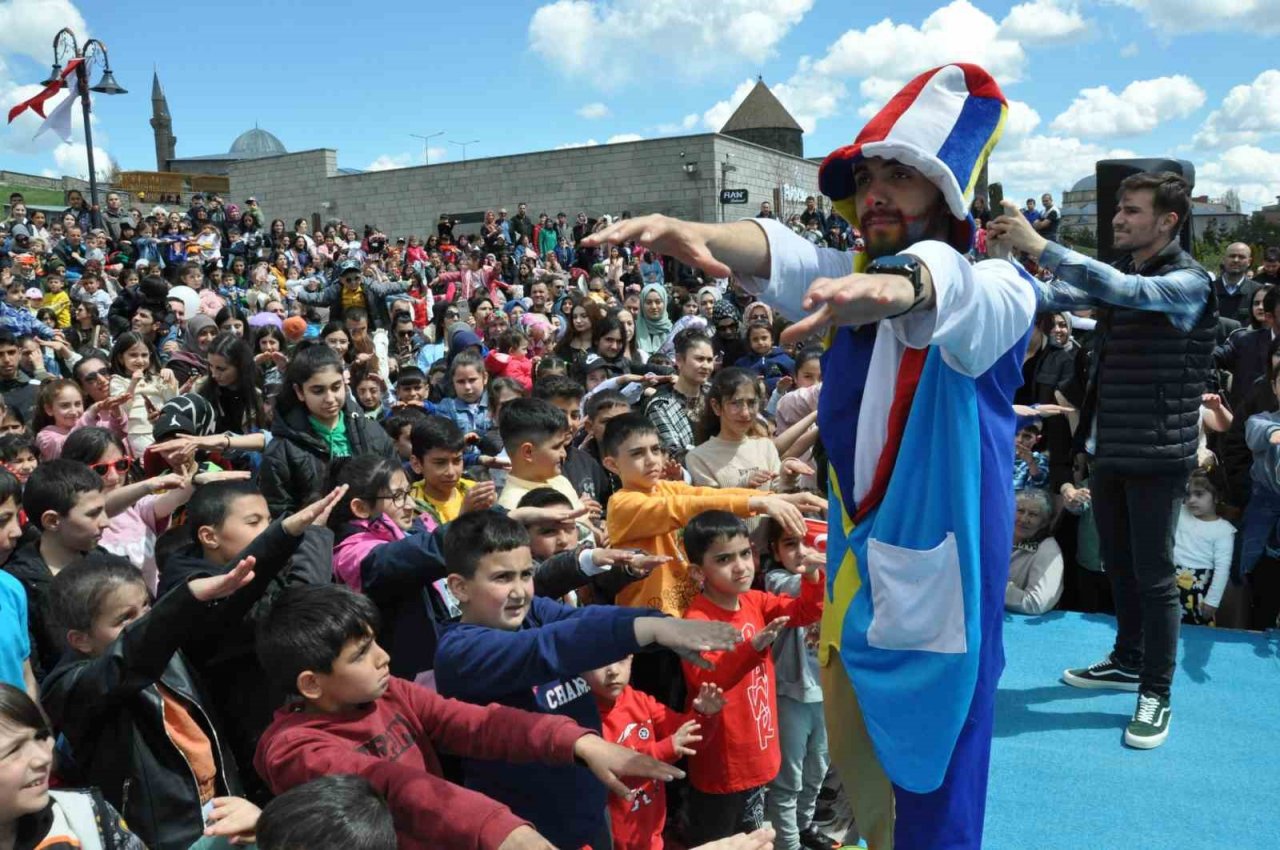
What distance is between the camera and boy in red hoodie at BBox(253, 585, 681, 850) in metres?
1.83

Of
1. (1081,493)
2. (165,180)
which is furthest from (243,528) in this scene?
(165,180)

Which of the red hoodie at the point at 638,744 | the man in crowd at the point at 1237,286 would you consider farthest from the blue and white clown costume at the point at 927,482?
the man in crowd at the point at 1237,286

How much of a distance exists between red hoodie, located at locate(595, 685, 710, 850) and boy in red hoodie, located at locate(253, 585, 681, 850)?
65 cm

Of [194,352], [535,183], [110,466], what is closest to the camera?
[110,466]

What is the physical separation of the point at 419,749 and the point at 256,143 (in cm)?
7225

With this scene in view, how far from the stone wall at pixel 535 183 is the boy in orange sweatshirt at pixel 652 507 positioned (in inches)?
796

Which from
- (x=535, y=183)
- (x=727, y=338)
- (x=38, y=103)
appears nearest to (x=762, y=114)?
(x=535, y=183)

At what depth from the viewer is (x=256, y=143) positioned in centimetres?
6731

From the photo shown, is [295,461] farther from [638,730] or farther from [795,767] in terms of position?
[795,767]

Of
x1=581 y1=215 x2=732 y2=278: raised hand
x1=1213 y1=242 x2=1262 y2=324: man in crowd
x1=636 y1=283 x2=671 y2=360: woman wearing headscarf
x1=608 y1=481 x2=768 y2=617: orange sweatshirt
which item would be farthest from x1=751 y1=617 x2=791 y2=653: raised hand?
x1=1213 y1=242 x2=1262 y2=324: man in crowd

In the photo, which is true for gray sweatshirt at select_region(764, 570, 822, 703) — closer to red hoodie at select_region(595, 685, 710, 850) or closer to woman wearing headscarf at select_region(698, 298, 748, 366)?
red hoodie at select_region(595, 685, 710, 850)

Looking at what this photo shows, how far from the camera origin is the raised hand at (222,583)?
2227 millimetres

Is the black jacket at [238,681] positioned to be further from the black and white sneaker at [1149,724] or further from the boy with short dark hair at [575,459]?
the black and white sneaker at [1149,724]

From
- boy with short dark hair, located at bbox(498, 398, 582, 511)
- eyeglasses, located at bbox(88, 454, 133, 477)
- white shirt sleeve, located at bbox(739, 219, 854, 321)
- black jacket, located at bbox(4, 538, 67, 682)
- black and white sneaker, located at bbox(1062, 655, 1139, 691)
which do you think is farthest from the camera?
black and white sneaker, located at bbox(1062, 655, 1139, 691)
